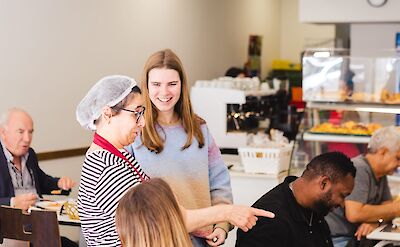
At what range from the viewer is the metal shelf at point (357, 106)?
5855 mm

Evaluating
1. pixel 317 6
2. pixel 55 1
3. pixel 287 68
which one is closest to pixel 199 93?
pixel 317 6

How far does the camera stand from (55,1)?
21.2ft

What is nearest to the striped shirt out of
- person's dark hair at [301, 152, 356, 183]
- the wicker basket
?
person's dark hair at [301, 152, 356, 183]

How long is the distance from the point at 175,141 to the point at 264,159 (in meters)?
2.74

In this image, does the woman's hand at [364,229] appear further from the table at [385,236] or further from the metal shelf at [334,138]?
the metal shelf at [334,138]

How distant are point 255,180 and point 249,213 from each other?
342cm

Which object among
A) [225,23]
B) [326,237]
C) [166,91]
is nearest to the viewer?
[166,91]

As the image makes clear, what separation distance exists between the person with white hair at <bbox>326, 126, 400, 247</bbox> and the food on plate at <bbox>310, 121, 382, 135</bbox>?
1.15 metres

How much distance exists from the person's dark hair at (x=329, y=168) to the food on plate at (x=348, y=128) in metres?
2.44

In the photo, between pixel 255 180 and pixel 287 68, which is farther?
pixel 287 68

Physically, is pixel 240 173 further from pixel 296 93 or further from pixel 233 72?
pixel 296 93

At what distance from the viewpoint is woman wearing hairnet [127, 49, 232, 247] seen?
3.09 metres

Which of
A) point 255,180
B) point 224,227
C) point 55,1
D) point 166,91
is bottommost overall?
point 255,180

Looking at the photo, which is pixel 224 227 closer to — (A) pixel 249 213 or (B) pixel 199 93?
(A) pixel 249 213
